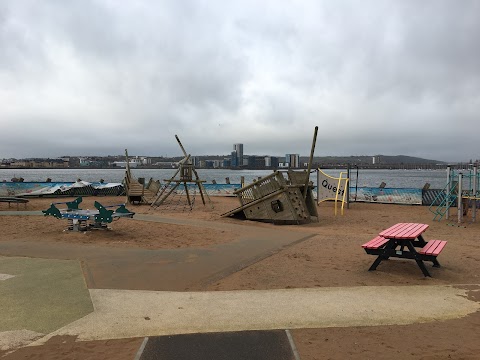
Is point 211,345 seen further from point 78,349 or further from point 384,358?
point 384,358

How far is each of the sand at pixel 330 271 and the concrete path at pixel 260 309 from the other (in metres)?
A: 0.22

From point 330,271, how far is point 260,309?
2.67 meters

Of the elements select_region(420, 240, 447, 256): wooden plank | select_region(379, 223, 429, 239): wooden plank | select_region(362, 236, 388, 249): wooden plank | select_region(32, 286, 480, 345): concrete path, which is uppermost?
select_region(379, 223, 429, 239): wooden plank

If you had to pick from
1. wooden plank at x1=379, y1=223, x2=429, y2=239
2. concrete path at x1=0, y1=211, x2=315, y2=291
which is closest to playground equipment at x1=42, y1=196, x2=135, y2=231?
concrete path at x1=0, y1=211, x2=315, y2=291

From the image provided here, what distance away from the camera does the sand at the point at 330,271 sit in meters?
3.88

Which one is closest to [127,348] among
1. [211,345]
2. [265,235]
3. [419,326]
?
A: [211,345]

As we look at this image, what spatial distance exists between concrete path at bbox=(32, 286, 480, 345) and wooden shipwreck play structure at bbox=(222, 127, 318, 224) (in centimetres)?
884

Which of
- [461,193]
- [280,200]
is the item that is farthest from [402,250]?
[461,193]

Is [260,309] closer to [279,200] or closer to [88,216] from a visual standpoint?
[88,216]

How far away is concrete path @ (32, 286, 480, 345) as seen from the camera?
14.7 ft

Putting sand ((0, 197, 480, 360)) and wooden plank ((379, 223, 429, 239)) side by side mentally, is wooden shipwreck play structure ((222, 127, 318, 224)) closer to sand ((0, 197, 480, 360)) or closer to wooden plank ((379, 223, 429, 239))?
sand ((0, 197, 480, 360))

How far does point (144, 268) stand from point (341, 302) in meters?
3.94

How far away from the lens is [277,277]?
691 centimetres

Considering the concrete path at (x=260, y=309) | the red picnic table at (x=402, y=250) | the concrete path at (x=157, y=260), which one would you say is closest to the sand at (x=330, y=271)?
the concrete path at (x=260, y=309)
